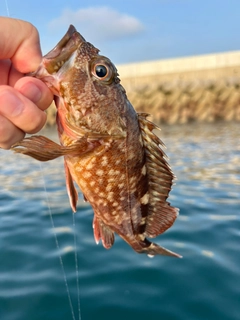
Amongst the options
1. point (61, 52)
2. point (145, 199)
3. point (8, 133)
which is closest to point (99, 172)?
point (145, 199)

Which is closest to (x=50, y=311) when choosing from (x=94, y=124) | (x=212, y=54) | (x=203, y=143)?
(x=94, y=124)

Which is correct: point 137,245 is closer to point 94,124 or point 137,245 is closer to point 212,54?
point 94,124

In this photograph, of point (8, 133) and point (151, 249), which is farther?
point (151, 249)

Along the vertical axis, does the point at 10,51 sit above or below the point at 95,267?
above

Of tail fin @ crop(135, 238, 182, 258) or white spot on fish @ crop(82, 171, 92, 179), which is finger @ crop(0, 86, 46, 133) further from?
tail fin @ crop(135, 238, 182, 258)

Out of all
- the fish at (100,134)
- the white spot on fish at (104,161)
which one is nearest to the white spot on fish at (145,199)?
the fish at (100,134)

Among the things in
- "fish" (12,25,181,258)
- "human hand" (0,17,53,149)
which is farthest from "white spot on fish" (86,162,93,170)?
"human hand" (0,17,53,149)

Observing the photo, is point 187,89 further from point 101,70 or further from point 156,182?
point 101,70
